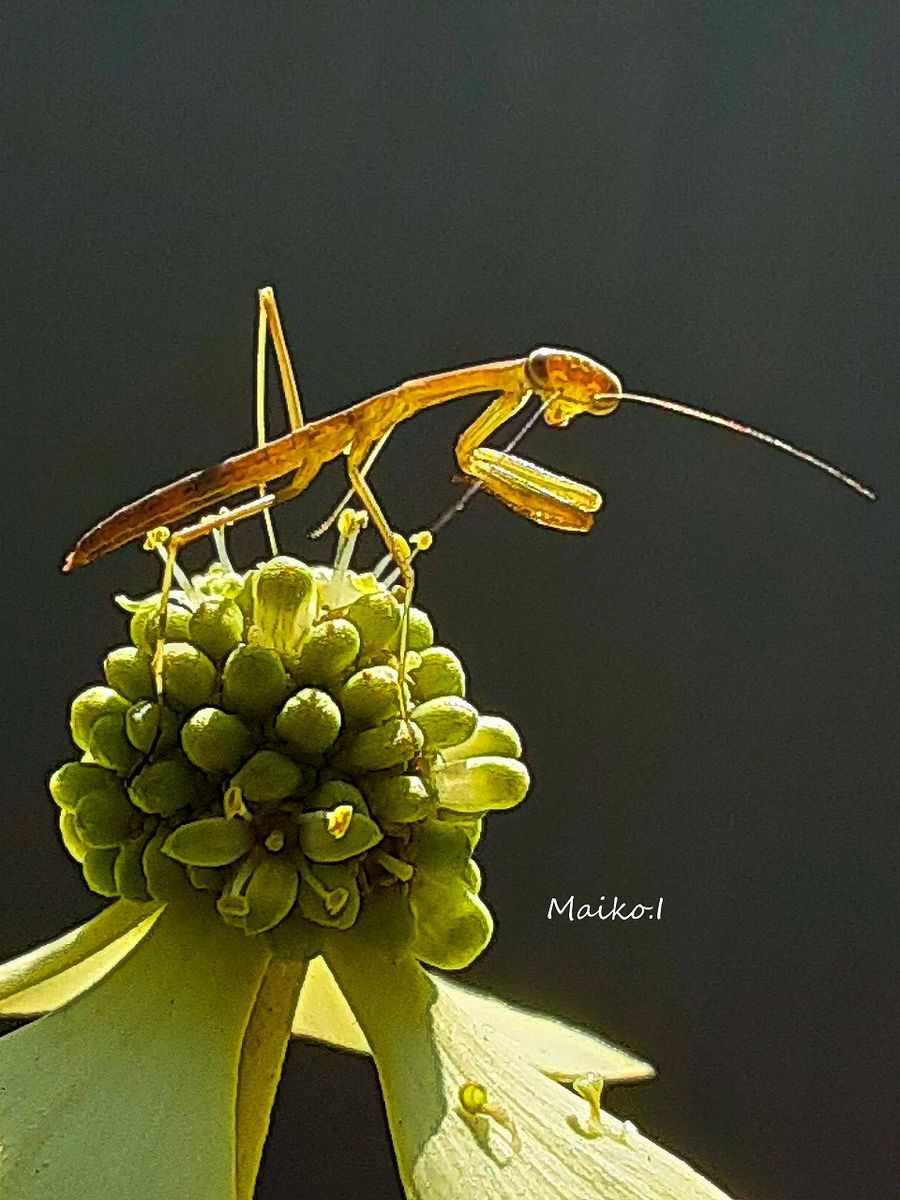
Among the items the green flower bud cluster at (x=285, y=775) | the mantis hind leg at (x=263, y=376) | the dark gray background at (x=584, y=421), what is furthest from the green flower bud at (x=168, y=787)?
the dark gray background at (x=584, y=421)

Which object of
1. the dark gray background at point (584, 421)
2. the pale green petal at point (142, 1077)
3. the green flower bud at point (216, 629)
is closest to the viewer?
the pale green petal at point (142, 1077)

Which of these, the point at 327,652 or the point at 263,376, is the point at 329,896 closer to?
the point at 327,652

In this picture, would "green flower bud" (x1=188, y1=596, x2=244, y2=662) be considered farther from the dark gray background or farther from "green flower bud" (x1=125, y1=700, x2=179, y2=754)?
the dark gray background

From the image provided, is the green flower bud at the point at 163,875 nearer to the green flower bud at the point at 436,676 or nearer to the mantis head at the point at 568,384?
the green flower bud at the point at 436,676

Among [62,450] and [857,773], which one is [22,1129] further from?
[857,773]

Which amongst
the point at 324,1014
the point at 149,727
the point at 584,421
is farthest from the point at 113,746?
the point at 584,421

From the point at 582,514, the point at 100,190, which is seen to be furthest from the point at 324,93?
the point at 582,514
